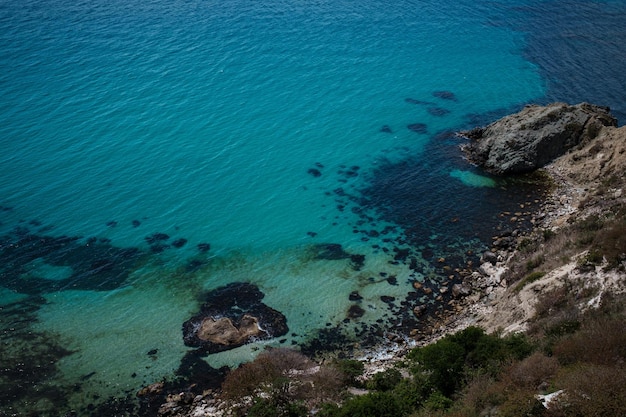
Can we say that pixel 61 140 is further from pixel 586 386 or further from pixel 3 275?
pixel 586 386

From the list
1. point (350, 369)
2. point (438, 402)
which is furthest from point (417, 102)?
point (438, 402)

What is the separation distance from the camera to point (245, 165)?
2212 inches

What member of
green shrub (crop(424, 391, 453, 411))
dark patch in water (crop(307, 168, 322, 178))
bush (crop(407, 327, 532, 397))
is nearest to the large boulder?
dark patch in water (crop(307, 168, 322, 178))

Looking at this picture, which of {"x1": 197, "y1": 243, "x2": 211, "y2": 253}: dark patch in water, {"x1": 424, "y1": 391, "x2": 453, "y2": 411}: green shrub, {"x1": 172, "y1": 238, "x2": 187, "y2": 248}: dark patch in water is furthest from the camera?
{"x1": 172, "y1": 238, "x2": 187, "y2": 248}: dark patch in water

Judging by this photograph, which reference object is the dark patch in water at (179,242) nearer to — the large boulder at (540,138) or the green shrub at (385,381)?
the green shrub at (385,381)

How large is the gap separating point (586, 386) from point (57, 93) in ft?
218

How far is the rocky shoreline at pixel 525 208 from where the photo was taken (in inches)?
1216

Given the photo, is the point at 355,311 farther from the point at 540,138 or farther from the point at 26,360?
the point at 540,138

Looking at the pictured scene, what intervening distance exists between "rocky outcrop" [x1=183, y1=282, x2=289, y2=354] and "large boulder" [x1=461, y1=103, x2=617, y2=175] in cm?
2860

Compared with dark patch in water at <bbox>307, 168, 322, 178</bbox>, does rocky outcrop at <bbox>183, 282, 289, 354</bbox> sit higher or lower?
lower

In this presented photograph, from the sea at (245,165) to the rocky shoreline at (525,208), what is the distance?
1324 millimetres

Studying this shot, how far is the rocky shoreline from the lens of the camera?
101 feet

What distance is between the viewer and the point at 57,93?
65438 mm

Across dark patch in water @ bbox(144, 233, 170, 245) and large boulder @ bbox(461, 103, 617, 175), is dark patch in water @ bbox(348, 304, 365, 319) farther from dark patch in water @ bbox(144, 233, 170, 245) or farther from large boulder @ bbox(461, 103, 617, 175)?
large boulder @ bbox(461, 103, 617, 175)
